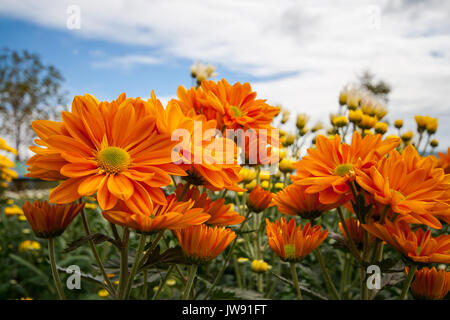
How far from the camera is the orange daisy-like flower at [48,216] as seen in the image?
2.56 ft

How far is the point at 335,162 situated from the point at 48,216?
692mm

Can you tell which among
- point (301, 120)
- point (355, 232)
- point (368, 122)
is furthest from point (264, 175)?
point (355, 232)

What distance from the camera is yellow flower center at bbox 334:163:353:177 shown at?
818mm

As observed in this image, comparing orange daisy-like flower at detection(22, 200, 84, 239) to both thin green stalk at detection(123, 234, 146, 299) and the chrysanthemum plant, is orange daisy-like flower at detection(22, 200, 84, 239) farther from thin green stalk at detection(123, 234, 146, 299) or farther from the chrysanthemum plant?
thin green stalk at detection(123, 234, 146, 299)

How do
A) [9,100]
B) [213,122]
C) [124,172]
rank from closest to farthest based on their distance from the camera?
1. [124,172]
2. [213,122]
3. [9,100]

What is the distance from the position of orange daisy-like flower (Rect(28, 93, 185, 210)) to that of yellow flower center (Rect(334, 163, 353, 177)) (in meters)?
0.41

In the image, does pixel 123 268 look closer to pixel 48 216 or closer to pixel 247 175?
pixel 48 216

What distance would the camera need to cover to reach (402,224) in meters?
0.78

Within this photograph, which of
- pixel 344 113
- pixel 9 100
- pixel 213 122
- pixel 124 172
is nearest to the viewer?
pixel 124 172
